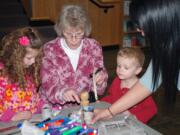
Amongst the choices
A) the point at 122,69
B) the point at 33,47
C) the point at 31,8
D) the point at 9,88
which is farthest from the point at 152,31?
the point at 31,8

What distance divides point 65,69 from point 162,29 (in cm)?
108

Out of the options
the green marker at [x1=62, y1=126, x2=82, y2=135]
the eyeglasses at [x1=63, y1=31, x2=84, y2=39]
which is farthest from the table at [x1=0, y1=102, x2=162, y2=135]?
the eyeglasses at [x1=63, y1=31, x2=84, y2=39]

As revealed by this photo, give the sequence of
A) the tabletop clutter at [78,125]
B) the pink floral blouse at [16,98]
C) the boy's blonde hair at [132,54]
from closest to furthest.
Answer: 1. the tabletop clutter at [78,125]
2. the pink floral blouse at [16,98]
3. the boy's blonde hair at [132,54]

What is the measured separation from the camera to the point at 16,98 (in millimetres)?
2180

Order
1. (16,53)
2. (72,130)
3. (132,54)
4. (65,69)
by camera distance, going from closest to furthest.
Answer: (72,130), (16,53), (132,54), (65,69)

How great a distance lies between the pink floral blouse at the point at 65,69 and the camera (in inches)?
96.6

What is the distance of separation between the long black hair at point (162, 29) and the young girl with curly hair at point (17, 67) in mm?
791

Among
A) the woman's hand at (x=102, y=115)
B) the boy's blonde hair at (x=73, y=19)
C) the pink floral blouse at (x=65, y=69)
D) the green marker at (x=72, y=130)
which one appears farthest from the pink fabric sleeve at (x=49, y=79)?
the green marker at (x=72, y=130)

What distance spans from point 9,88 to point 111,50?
524 cm

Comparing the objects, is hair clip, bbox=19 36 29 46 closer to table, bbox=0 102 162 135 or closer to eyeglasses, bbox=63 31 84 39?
eyeglasses, bbox=63 31 84 39

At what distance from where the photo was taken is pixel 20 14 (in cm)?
682

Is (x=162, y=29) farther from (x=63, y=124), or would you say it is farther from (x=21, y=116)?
(x=21, y=116)

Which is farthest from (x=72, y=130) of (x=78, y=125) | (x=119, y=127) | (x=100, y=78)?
(x=100, y=78)

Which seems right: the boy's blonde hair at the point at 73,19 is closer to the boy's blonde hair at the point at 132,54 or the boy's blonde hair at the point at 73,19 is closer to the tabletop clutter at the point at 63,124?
the boy's blonde hair at the point at 132,54
